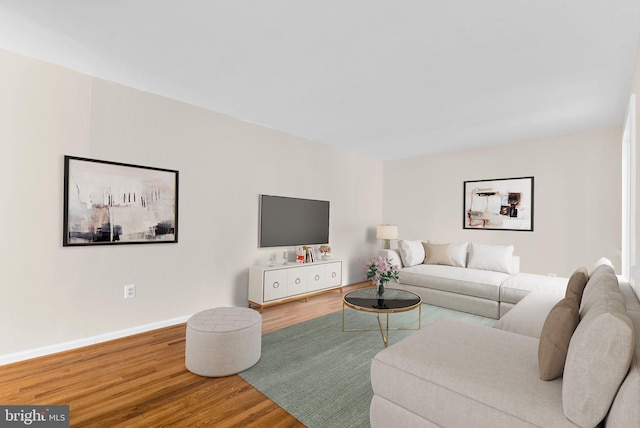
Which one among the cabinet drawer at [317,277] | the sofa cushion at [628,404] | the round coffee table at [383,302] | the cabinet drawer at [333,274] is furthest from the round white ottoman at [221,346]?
the cabinet drawer at [333,274]

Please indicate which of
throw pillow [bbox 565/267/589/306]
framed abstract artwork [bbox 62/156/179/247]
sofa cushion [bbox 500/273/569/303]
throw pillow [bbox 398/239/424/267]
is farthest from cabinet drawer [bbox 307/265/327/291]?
throw pillow [bbox 565/267/589/306]

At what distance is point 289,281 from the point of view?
411 cm

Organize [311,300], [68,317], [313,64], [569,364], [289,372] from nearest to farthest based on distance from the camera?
[569,364]
[289,372]
[313,64]
[68,317]
[311,300]

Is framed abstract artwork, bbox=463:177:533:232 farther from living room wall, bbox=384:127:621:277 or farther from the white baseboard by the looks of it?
the white baseboard

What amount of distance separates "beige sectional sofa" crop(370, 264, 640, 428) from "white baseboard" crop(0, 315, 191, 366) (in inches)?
101

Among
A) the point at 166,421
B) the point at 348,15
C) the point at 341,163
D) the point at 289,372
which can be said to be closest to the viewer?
the point at 166,421

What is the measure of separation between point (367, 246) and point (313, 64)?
13.2 ft

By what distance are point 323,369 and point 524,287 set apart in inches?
100

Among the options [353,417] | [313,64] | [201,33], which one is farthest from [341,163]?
[353,417]

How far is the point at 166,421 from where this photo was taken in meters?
1.79

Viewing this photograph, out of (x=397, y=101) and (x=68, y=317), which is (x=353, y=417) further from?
(x=397, y=101)

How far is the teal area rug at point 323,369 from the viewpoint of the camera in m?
1.91

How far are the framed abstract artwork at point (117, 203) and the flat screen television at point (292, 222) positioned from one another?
3.92 ft

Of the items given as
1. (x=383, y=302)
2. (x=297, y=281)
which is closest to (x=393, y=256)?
(x=297, y=281)
